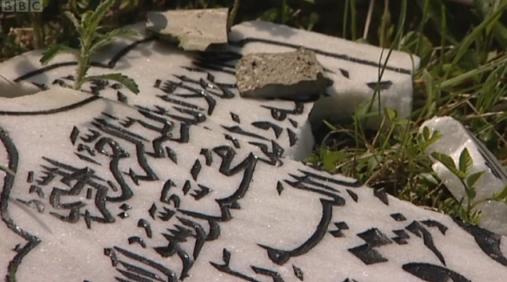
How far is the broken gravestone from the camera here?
1.44m

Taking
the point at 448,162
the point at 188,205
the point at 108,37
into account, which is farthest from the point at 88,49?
the point at 448,162

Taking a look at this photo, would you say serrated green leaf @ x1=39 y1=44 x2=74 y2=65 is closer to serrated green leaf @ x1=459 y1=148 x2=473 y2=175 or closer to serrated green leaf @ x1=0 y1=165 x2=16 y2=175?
serrated green leaf @ x1=0 y1=165 x2=16 y2=175

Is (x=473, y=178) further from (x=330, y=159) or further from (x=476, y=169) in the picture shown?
(x=330, y=159)

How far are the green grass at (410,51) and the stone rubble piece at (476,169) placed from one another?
2 cm

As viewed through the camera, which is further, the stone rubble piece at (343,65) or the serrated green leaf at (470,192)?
the stone rubble piece at (343,65)

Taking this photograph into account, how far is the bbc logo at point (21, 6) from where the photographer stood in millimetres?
1977

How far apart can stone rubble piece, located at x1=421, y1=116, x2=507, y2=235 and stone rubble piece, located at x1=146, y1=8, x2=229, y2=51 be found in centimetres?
39

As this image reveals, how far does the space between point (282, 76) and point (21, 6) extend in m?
0.51

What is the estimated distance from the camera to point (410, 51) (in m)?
2.08

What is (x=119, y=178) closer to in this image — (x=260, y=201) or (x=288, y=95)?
(x=260, y=201)

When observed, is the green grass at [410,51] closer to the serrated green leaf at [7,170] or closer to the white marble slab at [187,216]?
the white marble slab at [187,216]

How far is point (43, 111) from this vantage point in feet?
5.43

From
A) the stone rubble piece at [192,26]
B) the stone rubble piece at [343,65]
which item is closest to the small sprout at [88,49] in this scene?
the stone rubble piece at [192,26]

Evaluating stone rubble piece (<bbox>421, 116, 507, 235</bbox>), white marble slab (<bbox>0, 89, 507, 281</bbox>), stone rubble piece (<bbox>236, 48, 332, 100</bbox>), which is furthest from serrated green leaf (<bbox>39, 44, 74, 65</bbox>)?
stone rubble piece (<bbox>421, 116, 507, 235</bbox>)
